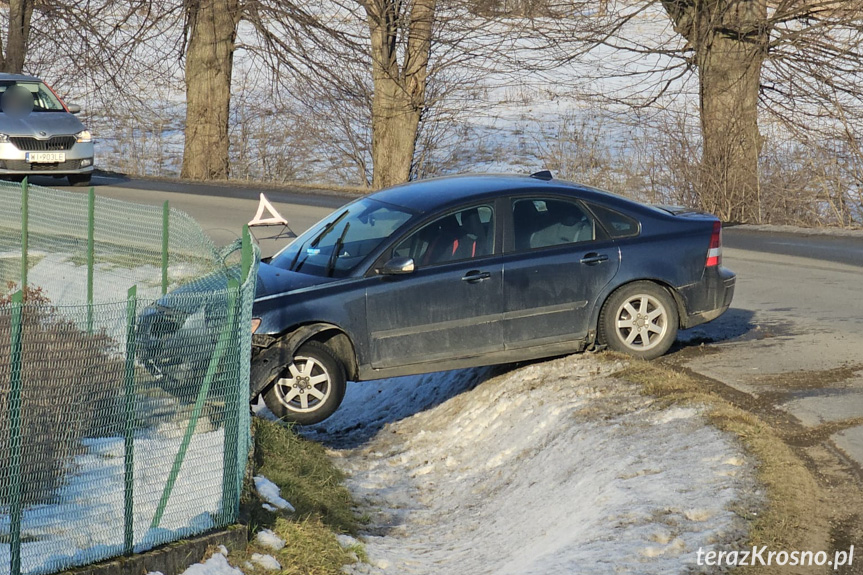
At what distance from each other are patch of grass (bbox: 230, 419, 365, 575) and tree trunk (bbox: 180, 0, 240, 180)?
18039mm

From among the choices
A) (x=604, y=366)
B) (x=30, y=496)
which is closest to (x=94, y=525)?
(x=30, y=496)

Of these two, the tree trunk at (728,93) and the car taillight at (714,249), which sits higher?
the tree trunk at (728,93)

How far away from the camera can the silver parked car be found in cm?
1933

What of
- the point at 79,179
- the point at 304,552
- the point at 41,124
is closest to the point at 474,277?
the point at 304,552

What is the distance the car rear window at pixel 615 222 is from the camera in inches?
362

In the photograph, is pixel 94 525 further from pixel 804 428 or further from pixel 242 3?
pixel 242 3

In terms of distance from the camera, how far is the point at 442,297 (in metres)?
8.61

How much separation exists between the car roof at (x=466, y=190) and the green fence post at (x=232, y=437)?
9.28 ft

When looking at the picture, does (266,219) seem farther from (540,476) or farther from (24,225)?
(540,476)

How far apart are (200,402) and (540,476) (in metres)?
2.80

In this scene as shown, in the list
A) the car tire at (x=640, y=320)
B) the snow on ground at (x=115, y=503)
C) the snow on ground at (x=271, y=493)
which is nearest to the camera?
the snow on ground at (x=115, y=503)

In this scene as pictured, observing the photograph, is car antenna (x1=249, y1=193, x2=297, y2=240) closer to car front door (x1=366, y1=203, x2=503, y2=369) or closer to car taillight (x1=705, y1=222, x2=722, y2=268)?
car front door (x1=366, y1=203, x2=503, y2=369)

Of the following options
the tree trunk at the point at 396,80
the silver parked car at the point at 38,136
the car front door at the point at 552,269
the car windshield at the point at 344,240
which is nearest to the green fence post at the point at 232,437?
the car windshield at the point at 344,240

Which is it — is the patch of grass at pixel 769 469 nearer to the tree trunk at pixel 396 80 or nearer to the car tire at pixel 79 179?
the car tire at pixel 79 179
